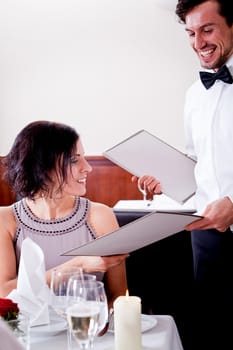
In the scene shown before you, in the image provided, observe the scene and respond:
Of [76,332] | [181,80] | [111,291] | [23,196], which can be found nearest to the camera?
[76,332]

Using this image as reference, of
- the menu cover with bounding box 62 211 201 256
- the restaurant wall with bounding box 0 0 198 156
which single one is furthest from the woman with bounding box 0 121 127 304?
the restaurant wall with bounding box 0 0 198 156

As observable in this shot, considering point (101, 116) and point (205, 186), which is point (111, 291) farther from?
point (101, 116)

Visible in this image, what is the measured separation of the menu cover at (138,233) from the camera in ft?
3.77

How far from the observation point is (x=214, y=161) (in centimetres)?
184

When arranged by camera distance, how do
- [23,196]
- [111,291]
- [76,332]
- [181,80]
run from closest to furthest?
1. [76,332]
2. [111,291]
3. [23,196]
4. [181,80]

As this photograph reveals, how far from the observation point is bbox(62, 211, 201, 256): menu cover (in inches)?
45.3

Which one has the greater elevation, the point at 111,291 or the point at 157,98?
the point at 157,98

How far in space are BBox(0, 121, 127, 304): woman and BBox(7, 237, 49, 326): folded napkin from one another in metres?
0.51

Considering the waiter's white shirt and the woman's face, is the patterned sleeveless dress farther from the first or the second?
the waiter's white shirt

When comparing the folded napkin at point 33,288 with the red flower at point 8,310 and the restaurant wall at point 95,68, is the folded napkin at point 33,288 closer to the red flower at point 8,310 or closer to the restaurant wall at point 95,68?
the red flower at point 8,310

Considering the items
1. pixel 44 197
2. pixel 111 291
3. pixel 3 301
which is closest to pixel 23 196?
pixel 44 197

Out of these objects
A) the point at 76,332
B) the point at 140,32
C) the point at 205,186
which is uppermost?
the point at 140,32

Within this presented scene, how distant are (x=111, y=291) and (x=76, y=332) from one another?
790 mm

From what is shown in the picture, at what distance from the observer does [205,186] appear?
75.0 inches
